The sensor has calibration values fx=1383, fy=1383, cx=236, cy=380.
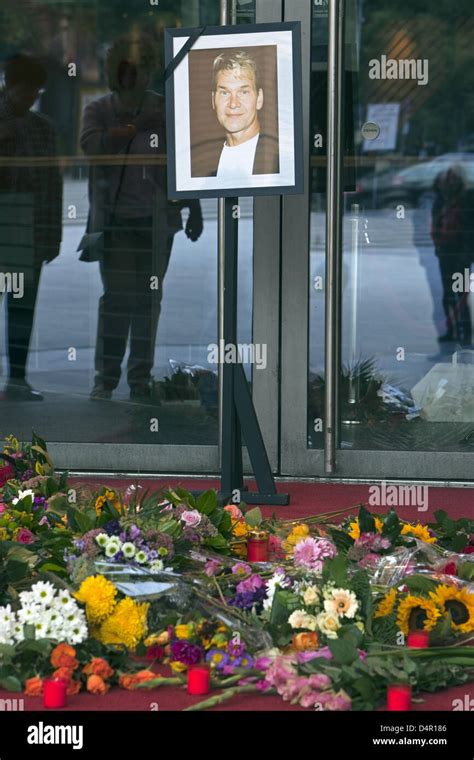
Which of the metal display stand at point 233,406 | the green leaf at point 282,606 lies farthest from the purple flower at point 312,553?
the metal display stand at point 233,406

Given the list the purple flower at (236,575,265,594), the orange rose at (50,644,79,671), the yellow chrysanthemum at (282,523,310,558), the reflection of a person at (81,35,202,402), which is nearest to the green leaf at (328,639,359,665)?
the purple flower at (236,575,265,594)

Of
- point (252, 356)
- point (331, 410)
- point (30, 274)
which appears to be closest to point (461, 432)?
point (331, 410)

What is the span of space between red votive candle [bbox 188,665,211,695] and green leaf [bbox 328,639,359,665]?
30cm

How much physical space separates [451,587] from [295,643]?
0.48m

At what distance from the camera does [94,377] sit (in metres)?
6.37

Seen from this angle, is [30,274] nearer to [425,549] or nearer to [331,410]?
[331,410]

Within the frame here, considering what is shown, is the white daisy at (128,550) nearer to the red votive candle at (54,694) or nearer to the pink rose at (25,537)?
the pink rose at (25,537)

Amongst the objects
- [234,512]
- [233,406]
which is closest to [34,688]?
[234,512]

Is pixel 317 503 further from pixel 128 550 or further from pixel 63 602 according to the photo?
pixel 63 602

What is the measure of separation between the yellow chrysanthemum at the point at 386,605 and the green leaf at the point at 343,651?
0.95 ft

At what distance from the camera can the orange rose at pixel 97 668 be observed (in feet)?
10.5

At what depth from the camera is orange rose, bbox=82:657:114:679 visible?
3.21m

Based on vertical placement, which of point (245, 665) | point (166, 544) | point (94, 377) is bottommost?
point (245, 665)

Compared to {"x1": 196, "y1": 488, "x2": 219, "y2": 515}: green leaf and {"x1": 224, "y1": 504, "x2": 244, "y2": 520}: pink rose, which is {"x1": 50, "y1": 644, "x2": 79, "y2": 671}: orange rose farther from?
{"x1": 224, "y1": 504, "x2": 244, "y2": 520}: pink rose
